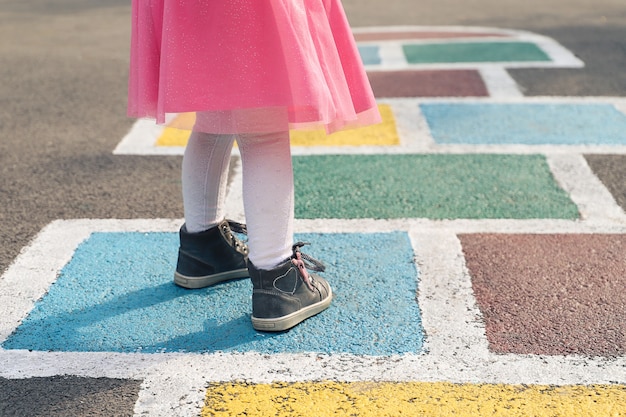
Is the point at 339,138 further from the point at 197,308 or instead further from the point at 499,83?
the point at 197,308

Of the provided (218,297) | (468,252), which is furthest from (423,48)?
(218,297)

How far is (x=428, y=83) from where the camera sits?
6.59m

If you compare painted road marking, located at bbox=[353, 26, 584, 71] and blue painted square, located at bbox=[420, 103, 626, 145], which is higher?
blue painted square, located at bbox=[420, 103, 626, 145]

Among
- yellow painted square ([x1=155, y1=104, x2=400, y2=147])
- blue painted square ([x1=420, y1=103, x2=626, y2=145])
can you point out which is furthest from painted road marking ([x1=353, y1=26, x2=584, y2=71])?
yellow painted square ([x1=155, y1=104, x2=400, y2=147])

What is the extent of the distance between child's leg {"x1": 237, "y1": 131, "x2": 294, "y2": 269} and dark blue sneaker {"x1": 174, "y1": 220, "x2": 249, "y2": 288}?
339 mm

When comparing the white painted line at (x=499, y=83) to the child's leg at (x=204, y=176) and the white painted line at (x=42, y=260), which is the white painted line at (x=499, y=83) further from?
the child's leg at (x=204, y=176)

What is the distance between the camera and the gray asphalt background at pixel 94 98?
392 centimetres

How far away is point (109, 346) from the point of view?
108 inches

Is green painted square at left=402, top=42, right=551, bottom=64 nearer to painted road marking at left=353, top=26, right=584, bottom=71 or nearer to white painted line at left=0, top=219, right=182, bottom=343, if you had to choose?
painted road marking at left=353, top=26, right=584, bottom=71

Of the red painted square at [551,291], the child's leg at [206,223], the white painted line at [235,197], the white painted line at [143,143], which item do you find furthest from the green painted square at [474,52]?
the child's leg at [206,223]

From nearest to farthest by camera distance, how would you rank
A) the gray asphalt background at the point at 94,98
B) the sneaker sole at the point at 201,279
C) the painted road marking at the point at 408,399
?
the painted road marking at the point at 408,399
the sneaker sole at the point at 201,279
the gray asphalt background at the point at 94,98

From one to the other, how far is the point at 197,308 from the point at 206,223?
12.1 inches

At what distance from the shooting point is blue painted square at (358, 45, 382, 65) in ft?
24.5

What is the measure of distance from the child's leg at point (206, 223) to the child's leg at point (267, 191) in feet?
0.83
